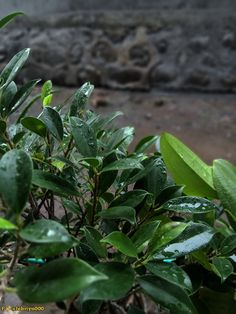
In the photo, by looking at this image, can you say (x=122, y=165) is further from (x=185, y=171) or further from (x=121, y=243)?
(x=185, y=171)

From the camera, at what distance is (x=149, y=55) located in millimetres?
2869

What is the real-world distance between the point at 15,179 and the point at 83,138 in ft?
0.50

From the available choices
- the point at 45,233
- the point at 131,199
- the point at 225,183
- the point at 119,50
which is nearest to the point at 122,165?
the point at 131,199

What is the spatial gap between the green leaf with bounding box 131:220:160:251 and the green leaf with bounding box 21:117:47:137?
7.1 inches

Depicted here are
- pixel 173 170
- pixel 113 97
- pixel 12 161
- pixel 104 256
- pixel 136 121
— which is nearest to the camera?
pixel 12 161

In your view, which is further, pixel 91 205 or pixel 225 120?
pixel 225 120

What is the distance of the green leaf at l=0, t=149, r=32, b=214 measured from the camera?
39 cm

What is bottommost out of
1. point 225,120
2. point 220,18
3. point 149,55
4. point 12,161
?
point 225,120

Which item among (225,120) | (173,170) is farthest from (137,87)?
(173,170)

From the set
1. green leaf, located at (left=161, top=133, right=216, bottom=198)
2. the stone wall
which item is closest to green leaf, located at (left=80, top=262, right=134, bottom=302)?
green leaf, located at (left=161, top=133, right=216, bottom=198)

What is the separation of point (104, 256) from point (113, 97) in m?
2.34

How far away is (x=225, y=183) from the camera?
0.72 meters

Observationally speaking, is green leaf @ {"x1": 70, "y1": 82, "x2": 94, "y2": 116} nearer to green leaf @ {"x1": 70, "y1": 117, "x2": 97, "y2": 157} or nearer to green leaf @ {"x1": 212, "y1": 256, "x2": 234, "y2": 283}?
green leaf @ {"x1": 70, "y1": 117, "x2": 97, "y2": 157}

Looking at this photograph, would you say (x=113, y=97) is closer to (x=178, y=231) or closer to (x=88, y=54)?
(x=88, y=54)
